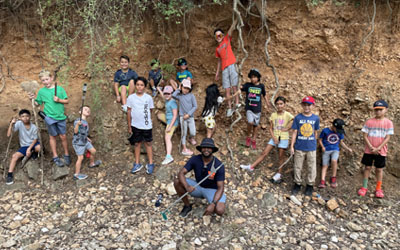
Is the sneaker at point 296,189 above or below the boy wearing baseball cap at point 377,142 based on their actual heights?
below

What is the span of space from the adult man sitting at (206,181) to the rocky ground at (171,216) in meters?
0.27

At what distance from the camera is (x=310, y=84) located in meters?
5.61

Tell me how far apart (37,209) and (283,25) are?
18.8 ft

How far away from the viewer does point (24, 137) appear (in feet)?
16.1

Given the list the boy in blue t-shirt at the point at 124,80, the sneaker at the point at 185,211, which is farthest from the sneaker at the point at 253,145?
the boy in blue t-shirt at the point at 124,80

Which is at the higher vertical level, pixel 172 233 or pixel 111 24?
pixel 111 24

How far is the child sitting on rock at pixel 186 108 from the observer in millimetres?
5109

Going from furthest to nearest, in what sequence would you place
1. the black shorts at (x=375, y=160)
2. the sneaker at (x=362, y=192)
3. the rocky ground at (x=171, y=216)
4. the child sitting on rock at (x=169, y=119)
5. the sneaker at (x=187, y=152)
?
the sneaker at (x=187, y=152) → the child sitting on rock at (x=169, y=119) → the sneaker at (x=362, y=192) → the black shorts at (x=375, y=160) → the rocky ground at (x=171, y=216)

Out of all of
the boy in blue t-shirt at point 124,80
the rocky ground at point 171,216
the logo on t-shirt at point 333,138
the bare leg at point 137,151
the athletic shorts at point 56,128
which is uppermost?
the boy in blue t-shirt at point 124,80

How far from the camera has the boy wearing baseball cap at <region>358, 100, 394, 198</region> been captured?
432 centimetres

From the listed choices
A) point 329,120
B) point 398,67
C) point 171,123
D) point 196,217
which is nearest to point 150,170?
point 171,123

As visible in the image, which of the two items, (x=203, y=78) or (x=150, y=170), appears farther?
(x=203, y=78)

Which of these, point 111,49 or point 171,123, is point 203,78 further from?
point 111,49

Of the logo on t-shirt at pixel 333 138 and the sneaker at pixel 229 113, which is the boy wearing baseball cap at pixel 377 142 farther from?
the sneaker at pixel 229 113
